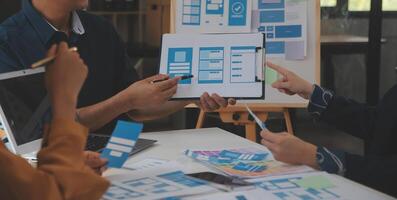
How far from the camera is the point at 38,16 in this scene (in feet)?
7.38

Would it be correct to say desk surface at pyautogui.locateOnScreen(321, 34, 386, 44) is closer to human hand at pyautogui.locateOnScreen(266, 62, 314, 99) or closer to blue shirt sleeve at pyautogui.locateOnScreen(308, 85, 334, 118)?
human hand at pyautogui.locateOnScreen(266, 62, 314, 99)

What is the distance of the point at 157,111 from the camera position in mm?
2451

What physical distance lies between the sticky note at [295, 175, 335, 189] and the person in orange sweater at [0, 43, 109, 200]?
1.98 feet

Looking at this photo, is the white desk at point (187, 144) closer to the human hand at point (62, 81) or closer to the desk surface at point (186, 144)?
the desk surface at point (186, 144)

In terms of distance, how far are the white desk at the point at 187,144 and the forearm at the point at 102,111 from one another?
0.52 feet

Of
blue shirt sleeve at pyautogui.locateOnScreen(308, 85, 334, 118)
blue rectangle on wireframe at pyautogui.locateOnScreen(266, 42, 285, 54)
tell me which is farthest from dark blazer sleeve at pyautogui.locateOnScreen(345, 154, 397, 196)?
blue rectangle on wireframe at pyautogui.locateOnScreen(266, 42, 285, 54)

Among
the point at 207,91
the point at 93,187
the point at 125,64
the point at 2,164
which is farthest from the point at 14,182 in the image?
the point at 125,64

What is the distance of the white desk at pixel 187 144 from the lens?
1.80 metres

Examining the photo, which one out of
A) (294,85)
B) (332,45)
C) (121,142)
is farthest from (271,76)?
(332,45)

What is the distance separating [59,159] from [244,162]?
2.58 ft

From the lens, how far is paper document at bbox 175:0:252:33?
2.89 m

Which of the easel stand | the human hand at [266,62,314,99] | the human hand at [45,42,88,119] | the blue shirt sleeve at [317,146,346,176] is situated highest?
the human hand at [45,42,88,119]

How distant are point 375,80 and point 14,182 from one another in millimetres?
3729

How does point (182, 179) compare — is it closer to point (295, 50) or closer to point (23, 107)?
point (23, 107)
